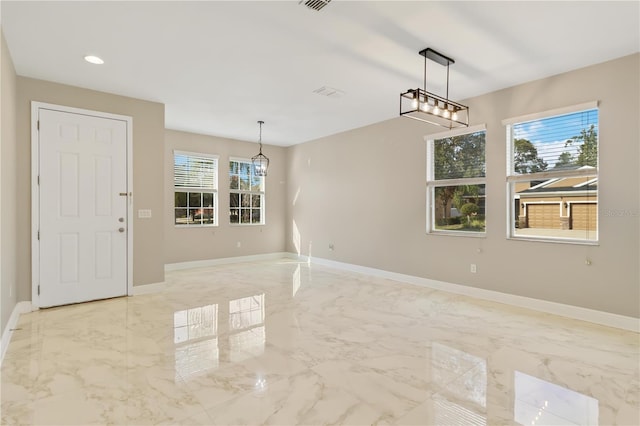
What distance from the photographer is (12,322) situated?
3.46 metres

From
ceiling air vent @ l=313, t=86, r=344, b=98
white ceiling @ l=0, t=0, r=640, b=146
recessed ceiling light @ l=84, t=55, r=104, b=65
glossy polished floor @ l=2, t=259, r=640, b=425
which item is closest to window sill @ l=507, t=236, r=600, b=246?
glossy polished floor @ l=2, t=259, r=640, b=425

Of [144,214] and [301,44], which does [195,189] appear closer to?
[144,214]

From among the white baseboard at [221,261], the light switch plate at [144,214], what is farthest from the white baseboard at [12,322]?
the white baseboard at [221,261]

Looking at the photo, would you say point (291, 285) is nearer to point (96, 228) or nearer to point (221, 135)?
point (96, 228)

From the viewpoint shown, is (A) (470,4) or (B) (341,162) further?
(B) (341,162)

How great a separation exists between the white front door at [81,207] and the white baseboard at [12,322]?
0.14 m

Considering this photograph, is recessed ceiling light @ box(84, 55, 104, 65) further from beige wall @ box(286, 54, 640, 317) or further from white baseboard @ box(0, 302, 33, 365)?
beige wall @ box(286, 54, 640, 317)

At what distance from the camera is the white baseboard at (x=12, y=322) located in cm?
290

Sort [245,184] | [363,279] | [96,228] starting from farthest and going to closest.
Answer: [245,184], [363,279], [96,228]

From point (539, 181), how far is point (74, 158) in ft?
19.3

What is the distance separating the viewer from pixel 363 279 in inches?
228

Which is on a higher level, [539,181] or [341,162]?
[341,162]

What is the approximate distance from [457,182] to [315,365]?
3.52m

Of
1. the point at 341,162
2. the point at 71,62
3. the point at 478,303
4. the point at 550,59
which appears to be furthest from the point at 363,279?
the point at 71,62
